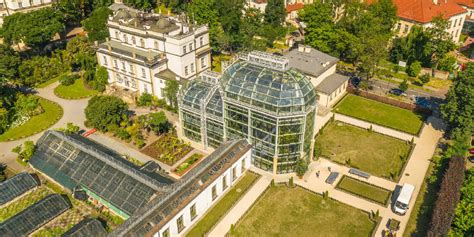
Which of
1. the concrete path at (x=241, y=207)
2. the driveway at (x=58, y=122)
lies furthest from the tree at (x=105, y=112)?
the concrete path at (x=241, y=207)

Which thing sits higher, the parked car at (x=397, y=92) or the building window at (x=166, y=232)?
the parked car at (x=397, y=92)

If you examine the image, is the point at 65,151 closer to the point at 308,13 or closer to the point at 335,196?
the point at 335,196

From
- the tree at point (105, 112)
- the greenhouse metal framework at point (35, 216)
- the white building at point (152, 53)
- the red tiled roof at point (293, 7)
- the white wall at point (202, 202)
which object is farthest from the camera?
the red tiled roof at point (293, 7)

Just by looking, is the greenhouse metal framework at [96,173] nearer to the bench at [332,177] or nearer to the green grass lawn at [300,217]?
the green grass lawn at [300,217]

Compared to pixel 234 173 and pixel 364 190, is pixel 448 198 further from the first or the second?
pixel 234 173

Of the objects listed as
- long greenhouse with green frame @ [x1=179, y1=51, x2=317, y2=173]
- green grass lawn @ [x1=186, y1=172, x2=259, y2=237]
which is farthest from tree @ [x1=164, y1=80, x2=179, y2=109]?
green grass lawn @ [x1=186, y1=172, x2=259, y2=237]

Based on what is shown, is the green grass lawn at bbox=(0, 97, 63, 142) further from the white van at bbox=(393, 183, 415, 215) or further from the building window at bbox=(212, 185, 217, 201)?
the white van at bbox=(393, 183, 415, 215)

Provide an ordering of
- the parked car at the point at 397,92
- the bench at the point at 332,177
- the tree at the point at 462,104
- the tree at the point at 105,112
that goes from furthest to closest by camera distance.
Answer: the parked car at the point at 397,92, the tree at the point at 105,112, the tree at the point at 462,104, the bench at the point at 332,177
